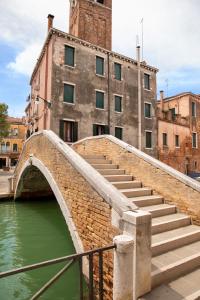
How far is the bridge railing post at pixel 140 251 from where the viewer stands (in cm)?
310

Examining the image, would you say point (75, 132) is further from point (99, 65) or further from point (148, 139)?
point (148, 139)

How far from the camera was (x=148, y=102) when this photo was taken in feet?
72.5

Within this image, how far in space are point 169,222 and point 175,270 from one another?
1274mm

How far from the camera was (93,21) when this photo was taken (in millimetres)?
20625

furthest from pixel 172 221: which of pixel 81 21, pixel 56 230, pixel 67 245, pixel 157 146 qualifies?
pixel 81 21

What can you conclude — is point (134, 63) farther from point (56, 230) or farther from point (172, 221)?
point (172, 221)

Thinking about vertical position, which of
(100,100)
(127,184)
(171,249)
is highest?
(100,100)

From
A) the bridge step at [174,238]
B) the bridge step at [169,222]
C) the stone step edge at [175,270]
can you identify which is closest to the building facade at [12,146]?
the bridge step at [169,222]

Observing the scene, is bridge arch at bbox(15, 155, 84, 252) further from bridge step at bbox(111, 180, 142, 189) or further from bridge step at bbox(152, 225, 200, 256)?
bridge step at bbox(152, 225, 200, 256)

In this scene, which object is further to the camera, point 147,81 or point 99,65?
point 147,81

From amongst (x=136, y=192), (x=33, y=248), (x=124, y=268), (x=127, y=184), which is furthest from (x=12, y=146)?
(x=124, y=268)

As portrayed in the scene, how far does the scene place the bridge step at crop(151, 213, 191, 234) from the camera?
470 centimetres

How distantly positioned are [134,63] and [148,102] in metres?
3.86

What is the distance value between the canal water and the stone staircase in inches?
69.8
